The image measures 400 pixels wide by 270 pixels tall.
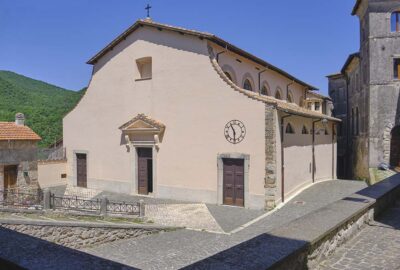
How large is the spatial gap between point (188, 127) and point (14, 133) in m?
9.64

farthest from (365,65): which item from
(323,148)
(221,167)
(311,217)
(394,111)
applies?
(311,217)

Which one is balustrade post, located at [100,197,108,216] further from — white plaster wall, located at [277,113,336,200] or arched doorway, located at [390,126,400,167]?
arched doorway, located at [390,126,400,167]

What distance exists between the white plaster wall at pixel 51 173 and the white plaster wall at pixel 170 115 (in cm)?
91

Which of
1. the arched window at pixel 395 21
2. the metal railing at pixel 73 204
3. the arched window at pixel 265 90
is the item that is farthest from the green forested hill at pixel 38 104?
the arched window at pixel 395 21

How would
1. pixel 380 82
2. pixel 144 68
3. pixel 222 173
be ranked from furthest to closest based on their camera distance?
pixel 380 82
pixel 144 68
pixel 222 173

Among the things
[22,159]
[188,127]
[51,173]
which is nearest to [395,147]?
[188,127]

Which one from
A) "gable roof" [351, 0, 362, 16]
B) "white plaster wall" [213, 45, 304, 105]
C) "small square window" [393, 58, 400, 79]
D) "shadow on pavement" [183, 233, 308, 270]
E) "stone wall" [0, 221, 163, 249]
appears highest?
"gable roof" [351, 0, 362, 16]

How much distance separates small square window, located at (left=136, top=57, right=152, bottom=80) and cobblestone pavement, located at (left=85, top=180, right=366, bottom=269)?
993cm

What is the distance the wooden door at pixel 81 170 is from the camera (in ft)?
66.4

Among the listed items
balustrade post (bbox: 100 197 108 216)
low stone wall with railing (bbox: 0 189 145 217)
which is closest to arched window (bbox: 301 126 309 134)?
low stone wall with railing (bbox: 0 189 145 217)

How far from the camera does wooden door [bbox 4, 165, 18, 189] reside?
16719 mm

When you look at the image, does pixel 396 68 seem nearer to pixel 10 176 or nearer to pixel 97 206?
pixel 97 206

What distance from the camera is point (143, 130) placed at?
17016 mm

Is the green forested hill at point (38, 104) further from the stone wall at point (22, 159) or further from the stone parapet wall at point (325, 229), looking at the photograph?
the stone parapet wall at point (325, 229)
